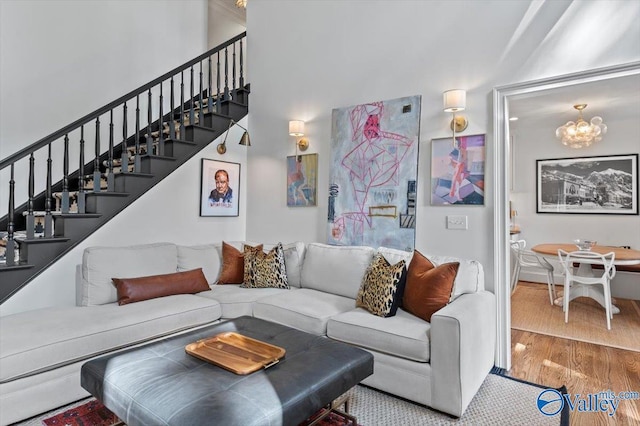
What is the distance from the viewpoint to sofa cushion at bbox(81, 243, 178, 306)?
9.57ft

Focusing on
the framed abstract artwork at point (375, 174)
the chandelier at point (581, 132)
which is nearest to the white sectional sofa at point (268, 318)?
the framed abstract artwork at point (375, 174)

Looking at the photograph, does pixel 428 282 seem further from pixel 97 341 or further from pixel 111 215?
pixel 111 215

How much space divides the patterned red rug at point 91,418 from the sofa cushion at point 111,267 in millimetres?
937

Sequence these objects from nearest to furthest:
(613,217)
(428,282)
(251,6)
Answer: (428,282), (251,6), (613,217)

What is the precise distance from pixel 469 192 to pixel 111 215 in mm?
3181

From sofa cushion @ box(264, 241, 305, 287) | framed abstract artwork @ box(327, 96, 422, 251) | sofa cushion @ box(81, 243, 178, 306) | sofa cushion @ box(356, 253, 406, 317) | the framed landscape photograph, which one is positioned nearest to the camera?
sofa cushion @ box(356, 253, 406, 317)

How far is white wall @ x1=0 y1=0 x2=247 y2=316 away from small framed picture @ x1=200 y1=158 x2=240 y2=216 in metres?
0.08

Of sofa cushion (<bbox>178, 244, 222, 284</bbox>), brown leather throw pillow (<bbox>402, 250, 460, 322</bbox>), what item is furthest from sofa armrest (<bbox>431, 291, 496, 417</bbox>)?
sofa cushion (<bbox>178, 244, 222, 284</bbox>)

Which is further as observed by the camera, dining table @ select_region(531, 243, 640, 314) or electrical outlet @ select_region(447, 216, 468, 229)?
dining table @ select_region(531, 243, 640, 314)

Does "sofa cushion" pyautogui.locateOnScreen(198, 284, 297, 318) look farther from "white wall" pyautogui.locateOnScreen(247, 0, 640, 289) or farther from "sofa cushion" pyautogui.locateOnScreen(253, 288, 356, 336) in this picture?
"white wall" pyautogui.locateOnScreen(247, 0, 640, 289)

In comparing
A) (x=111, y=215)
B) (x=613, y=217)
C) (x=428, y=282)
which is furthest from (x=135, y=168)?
(x=613, y=217)

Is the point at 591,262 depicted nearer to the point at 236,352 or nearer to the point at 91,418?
the point at 236,352

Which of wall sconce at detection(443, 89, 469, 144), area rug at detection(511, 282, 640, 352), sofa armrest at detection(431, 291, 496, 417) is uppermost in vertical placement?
wall sconce at detection(443, 89, 469, 144)

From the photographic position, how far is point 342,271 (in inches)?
129
